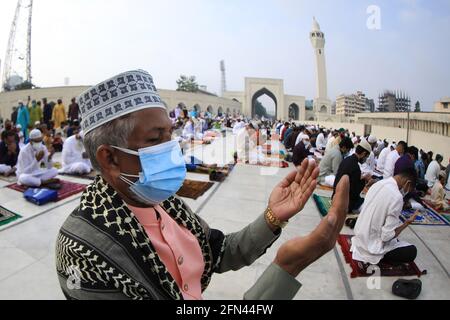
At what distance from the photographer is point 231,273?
8.80ft

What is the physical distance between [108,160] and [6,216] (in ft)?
11.5

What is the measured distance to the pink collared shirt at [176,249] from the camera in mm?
1077

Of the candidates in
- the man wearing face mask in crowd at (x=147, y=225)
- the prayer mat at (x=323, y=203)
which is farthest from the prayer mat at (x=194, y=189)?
the man wearing face mask in crowd at (x=147, y=225)

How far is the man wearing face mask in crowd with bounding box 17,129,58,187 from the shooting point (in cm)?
482

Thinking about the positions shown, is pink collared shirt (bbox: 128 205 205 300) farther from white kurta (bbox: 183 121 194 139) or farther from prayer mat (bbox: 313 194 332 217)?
white kurta (bbox: 183 121 194 139)

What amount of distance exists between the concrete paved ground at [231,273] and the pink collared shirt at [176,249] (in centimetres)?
136

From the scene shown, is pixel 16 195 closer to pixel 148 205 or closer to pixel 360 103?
pixel 148 205

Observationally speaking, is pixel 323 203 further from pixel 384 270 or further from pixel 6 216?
pixel 6 216

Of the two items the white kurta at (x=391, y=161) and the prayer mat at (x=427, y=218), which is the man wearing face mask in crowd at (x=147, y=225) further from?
the white kurta at (x=391, y=161)

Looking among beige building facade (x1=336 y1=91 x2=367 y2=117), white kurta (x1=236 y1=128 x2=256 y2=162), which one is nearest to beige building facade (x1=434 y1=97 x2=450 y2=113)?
white kurta (x1=236 y1=128 x2=256 y2=162)

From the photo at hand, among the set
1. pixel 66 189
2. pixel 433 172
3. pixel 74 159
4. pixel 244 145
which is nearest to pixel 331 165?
pixel 433 172

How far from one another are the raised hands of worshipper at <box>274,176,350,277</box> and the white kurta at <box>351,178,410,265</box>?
7.44 feet
